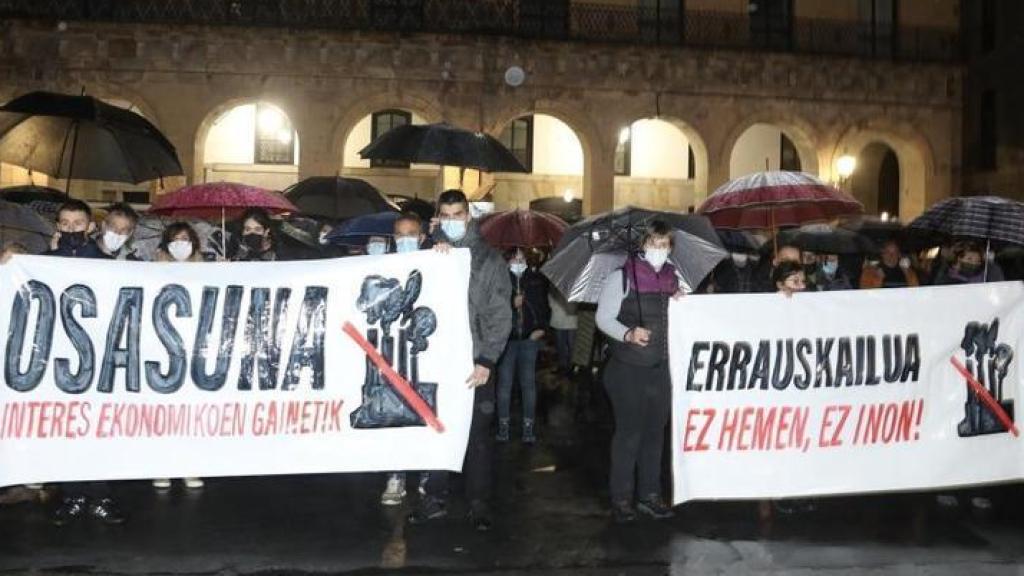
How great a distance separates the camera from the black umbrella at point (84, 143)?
31.5 feet

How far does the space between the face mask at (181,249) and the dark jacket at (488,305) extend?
2349 millimetres

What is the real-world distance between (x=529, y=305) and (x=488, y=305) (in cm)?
338

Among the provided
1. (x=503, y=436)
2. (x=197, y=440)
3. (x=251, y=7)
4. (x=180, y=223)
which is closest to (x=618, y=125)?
(x=251, y=7)

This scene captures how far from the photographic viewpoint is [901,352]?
6793 millimetres

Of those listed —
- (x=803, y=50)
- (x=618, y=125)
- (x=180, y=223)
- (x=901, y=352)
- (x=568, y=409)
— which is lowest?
(x=568, y=409)

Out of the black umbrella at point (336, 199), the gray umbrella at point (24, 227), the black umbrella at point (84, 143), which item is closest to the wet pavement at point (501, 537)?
the gray umbrella at point (24, 227)

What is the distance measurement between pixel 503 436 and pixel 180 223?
12.7 ft

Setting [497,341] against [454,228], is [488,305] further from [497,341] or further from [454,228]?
[454,228]

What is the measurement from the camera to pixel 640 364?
652 centimetres

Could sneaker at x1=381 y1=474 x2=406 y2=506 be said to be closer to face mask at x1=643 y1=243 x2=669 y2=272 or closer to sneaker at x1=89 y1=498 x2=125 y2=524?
Answer: sneaker at x1=89 y1=498 x2=125 y2=524

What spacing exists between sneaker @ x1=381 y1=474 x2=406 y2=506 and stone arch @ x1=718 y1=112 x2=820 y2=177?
18.0 meters

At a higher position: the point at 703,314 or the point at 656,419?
the point at 703,314

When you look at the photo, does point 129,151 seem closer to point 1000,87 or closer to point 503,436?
point 503,436

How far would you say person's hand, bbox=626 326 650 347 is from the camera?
6.29 m
